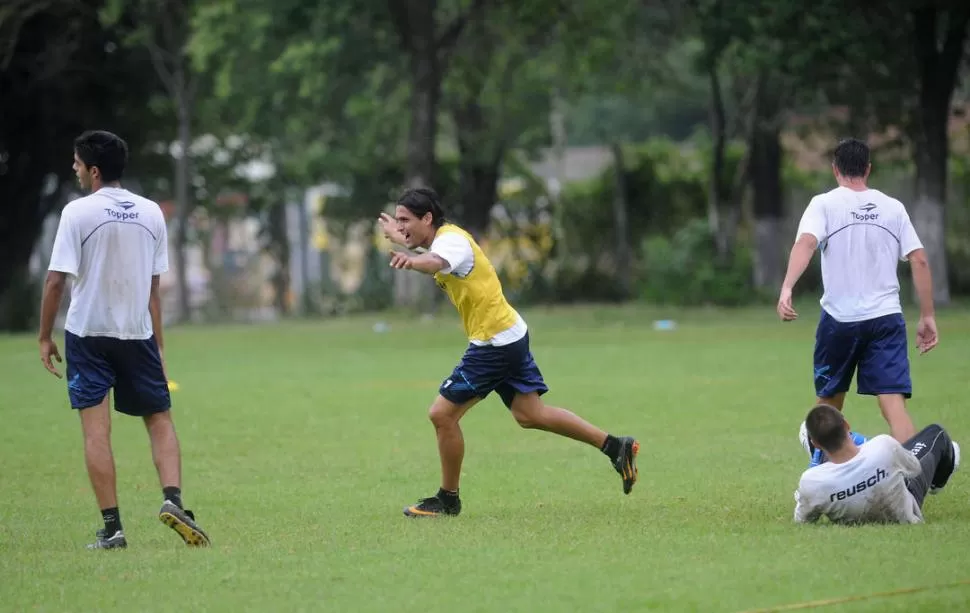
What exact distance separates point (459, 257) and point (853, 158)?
229 cm

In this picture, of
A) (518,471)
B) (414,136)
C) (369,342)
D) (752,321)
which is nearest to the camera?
(518,471)

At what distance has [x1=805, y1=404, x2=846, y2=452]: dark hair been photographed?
27.3 feet

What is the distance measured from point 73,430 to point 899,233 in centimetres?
826

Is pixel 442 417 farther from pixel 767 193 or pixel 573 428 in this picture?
pixel 767 193

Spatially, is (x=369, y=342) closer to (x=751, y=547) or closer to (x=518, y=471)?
(x=518, y=471)

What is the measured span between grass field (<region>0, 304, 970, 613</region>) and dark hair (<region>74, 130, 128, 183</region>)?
1974 millimetres

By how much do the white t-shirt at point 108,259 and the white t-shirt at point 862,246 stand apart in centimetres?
363

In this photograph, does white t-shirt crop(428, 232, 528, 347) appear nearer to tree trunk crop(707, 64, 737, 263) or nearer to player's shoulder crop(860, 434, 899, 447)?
player's shoulder crop(860, 434, 899, 447)

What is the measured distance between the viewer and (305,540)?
862 centimetres

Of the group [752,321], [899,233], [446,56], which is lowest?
[752,321]

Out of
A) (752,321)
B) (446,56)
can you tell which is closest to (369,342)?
(752,321)

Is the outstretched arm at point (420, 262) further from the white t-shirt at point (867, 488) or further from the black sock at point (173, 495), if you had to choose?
the white t-shirt at point (867, 488)

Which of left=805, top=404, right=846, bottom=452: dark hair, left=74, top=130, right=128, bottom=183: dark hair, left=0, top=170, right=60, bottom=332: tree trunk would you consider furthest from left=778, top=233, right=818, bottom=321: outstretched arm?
left=0, top=170, right=60, bottom=332: tree trunk

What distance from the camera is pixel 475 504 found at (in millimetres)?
9945
